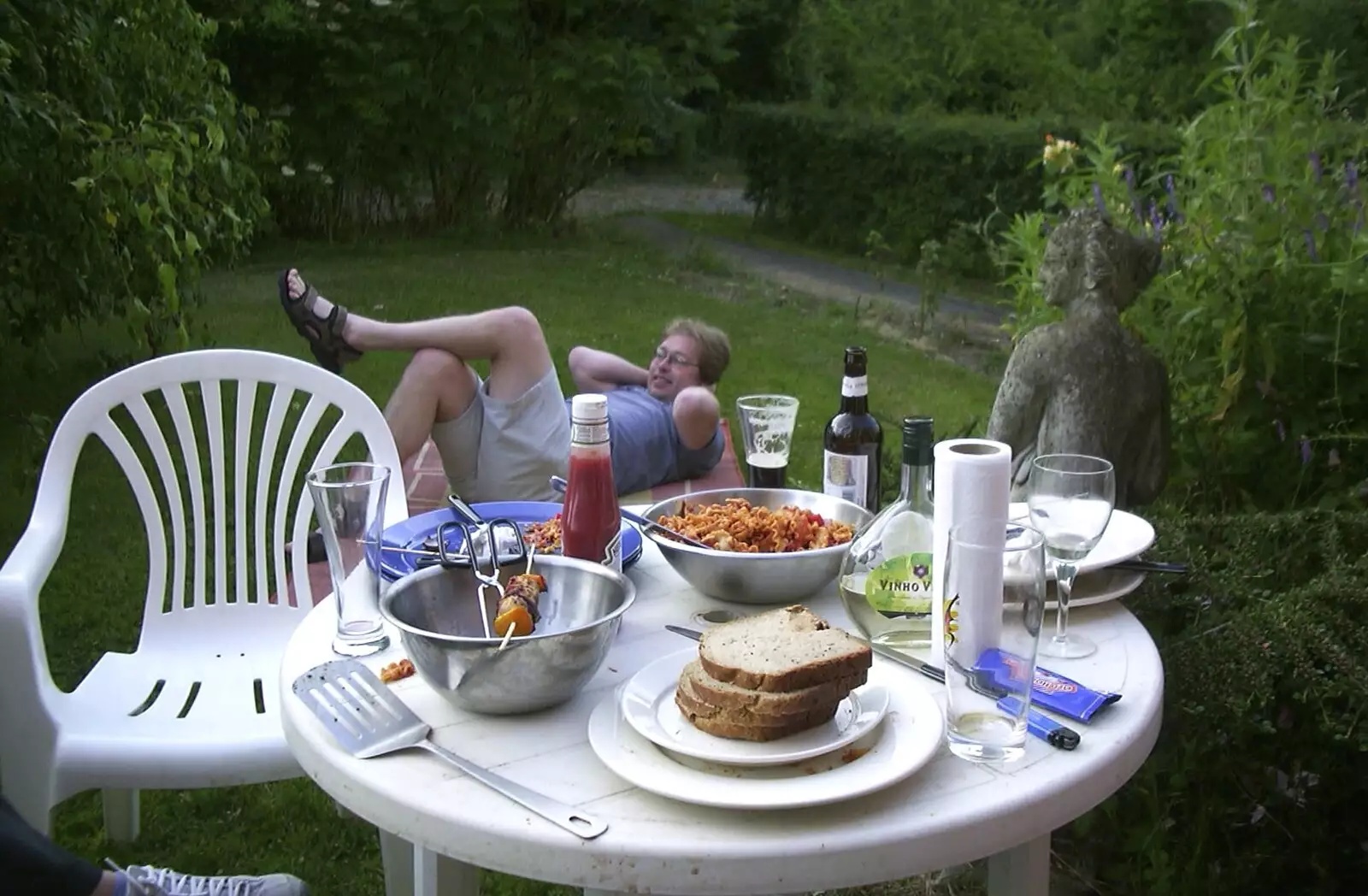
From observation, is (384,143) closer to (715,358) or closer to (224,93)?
(224,93)

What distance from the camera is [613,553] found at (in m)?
1.44

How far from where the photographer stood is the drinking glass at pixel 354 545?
1.37 meters

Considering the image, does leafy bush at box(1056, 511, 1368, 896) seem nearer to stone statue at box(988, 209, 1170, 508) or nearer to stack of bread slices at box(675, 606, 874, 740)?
stone statue at box(988, 209, 1170, 508)

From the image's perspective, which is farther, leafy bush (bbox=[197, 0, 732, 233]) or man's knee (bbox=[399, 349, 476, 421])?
leafy bush (bbox=[197, 0, 732, 233])

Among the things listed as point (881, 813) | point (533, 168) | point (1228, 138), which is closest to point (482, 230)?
point (533, 168)

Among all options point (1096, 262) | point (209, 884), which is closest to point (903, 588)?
point (1096, 262)

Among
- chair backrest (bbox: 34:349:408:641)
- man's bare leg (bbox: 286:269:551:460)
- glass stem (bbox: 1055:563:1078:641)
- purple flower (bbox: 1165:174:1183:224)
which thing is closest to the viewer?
glass stem (bbox: 1055:563:1078:641)

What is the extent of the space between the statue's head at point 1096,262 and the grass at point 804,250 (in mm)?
5215

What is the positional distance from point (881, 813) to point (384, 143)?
26.9 ft

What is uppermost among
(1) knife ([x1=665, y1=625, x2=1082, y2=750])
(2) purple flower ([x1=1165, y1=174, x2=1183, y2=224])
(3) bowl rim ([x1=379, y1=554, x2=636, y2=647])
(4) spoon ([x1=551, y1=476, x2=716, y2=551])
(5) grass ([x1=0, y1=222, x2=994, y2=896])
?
(2) purple flower ([x1=1165, y1=174, x2=1183, y2=224])

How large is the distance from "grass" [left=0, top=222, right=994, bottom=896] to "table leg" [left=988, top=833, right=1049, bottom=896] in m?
1.12

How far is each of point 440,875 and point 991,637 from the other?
0.57 metres

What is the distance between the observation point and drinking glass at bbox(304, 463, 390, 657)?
1373 millimetres

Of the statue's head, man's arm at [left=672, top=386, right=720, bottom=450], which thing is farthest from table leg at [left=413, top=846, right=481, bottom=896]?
man's arm at [left=672, top=386, right=720, bottom=450]
